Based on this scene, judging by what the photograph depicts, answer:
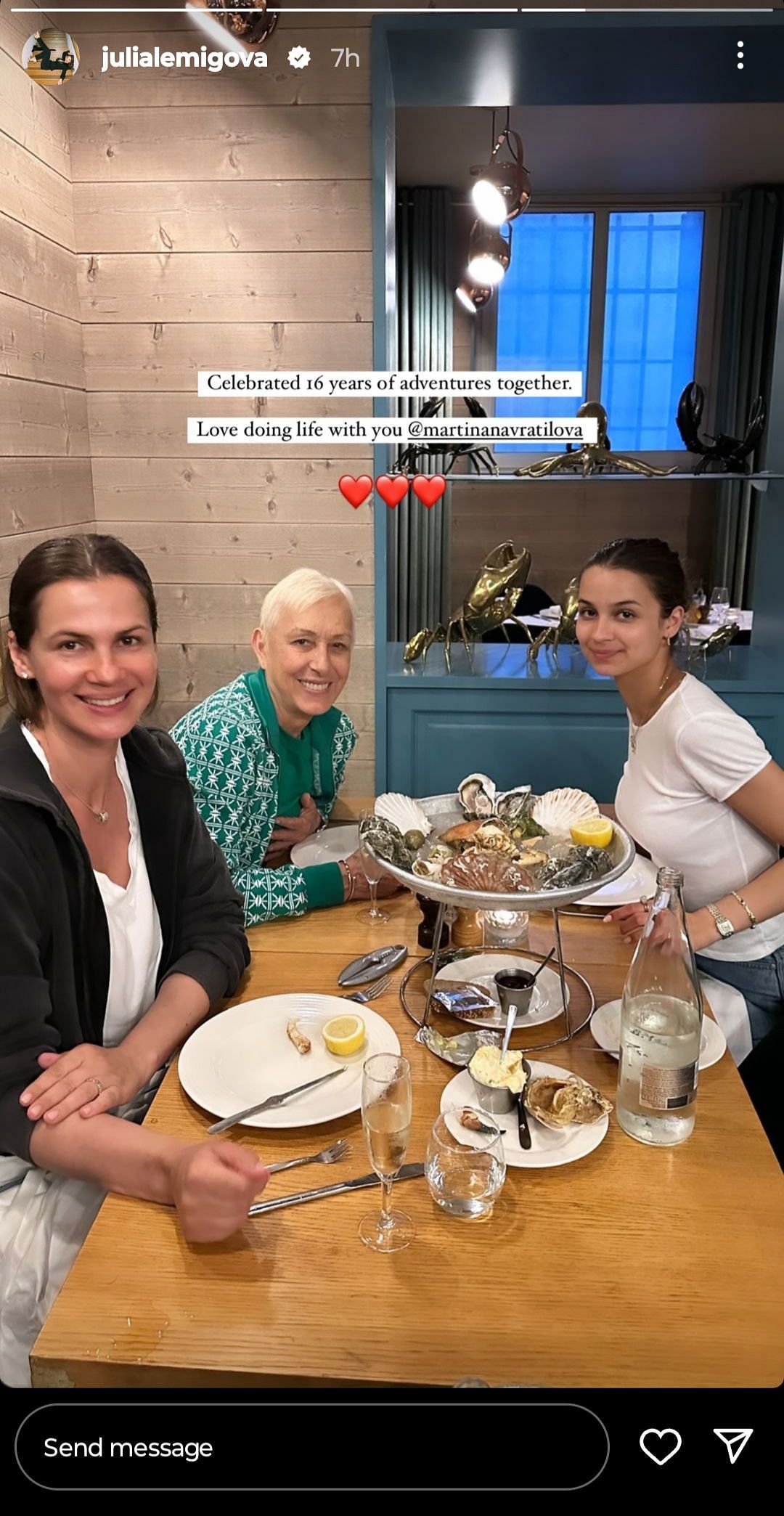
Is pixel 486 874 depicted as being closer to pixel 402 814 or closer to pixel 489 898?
pixel 489 898

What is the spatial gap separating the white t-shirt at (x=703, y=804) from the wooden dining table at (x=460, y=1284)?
532 mm

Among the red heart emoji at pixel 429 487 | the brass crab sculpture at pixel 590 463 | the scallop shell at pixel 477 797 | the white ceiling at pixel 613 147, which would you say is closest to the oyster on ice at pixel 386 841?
the scallop shell at pixel 477 797

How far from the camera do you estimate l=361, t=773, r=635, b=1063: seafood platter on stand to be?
90cm

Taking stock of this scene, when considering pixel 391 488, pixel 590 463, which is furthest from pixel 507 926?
pixel 590 463

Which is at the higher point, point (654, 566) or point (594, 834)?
point (654, 566)

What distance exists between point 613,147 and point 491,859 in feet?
12.7

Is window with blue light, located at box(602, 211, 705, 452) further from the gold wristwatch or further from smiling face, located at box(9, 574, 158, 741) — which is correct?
smiling face, located at box(9, 574, 158, 741)

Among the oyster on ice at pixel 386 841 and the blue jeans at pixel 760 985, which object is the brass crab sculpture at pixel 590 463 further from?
the oyster on ice at pixel 386 841

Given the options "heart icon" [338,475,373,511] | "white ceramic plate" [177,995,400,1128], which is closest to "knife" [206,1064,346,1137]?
"white ceramic plate" [177,995,400,1128]

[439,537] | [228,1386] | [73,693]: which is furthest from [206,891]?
[439,537]

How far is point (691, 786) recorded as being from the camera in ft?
4.44

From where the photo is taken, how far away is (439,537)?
4.46 metres

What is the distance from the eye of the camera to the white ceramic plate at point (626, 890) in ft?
4.16
